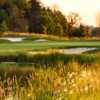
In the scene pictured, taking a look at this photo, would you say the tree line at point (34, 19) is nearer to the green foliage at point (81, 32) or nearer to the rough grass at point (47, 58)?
the green foliage at point (81, 32)

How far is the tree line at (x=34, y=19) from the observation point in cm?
3631

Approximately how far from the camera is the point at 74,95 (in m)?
4.09

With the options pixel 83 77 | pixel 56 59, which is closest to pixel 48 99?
pixel 83 77

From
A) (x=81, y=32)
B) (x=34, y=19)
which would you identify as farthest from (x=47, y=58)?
(x=34, y=19)

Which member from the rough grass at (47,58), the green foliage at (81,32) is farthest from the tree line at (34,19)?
the rough grass at (47,58)

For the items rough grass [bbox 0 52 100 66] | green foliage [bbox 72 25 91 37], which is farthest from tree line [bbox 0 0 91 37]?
rough grass [bbox 0 52 100 66]

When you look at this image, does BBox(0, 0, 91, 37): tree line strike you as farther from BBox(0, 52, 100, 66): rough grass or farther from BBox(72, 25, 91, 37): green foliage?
BBox(0, 52, 100, 66): rough grass

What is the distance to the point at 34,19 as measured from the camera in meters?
39.4

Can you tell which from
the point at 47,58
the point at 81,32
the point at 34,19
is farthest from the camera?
the point at 34,19

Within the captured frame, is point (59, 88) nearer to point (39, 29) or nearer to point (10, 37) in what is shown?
point (10, 37)

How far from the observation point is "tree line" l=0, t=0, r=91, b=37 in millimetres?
36312

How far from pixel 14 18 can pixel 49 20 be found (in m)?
4.54

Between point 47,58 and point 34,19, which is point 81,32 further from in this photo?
point 47,58

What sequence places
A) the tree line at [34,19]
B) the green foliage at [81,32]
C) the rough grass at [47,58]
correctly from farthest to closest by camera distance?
the green foliage at [81,32], the tree line at [34,19], the rough grass at [47,58]
